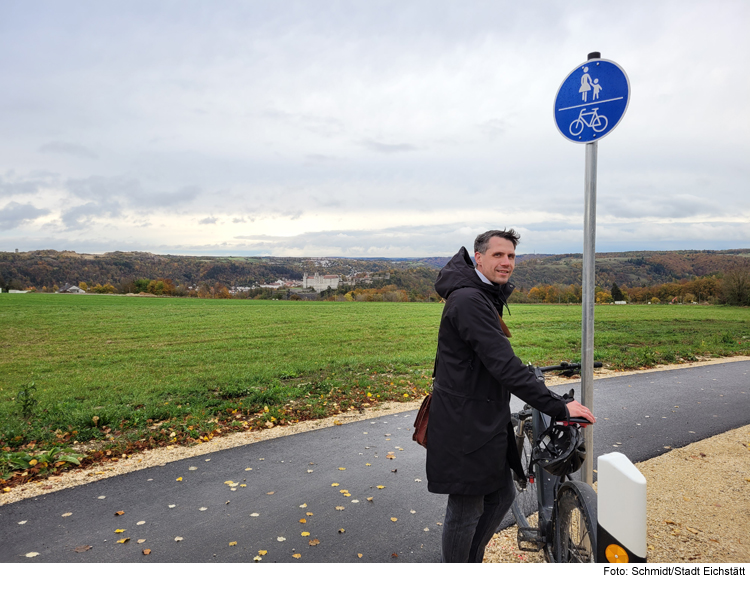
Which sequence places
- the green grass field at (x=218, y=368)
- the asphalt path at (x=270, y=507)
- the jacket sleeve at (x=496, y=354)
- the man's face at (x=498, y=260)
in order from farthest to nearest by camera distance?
the green grass field at (x=218, y=368) → the asphalt path at (x=270, y=507) → the man's face at (x=498, y=260) → the jacket sleeve at (x=496, y=354)

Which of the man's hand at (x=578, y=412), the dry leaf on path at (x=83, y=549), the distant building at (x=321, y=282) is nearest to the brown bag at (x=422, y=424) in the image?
the man's hand at (x=578, y=412)

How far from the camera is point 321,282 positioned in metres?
68.0

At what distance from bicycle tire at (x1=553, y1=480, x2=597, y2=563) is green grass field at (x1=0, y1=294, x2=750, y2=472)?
4.62 m

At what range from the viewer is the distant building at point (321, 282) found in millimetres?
62037

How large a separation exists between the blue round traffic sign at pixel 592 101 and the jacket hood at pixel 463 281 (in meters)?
1.42

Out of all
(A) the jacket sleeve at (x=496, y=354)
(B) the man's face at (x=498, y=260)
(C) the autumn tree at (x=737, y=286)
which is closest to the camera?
(A) the jacket sleeve at (x=496, y=354)

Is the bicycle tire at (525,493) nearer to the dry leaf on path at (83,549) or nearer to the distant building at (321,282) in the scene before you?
the dry leaf on path at (83,549)

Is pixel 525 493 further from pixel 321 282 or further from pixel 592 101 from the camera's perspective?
pixel 321 282

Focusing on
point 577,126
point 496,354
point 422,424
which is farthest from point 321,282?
point 496,354

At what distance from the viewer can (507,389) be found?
8.23 ft

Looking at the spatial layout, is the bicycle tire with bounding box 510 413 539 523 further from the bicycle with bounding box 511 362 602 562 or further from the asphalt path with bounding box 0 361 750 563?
the asphalt path with bounding box 0 361 750 563

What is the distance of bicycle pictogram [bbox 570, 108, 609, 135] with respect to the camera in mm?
3305

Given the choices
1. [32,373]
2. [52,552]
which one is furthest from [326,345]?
[52,552]

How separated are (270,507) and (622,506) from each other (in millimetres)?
3277
